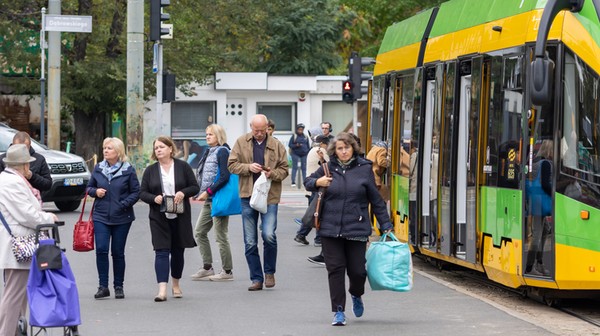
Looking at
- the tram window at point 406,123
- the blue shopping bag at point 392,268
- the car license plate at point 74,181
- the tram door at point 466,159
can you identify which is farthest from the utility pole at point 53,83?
the blue shopping bag at point 392,268

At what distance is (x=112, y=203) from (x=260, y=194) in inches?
56.3

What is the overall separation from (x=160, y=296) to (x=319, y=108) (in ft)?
105

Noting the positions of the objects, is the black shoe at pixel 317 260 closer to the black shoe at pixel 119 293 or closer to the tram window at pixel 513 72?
the black shoe at pixel 119 293

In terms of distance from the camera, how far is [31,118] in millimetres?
41312

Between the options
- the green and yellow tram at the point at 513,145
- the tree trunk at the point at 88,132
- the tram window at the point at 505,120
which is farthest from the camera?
the tree trunk at the point at 88,132

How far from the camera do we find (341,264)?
10953mm

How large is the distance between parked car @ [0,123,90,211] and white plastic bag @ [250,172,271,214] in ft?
36.8

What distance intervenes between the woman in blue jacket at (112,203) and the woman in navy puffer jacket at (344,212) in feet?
8.43

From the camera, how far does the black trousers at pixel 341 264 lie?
10930 mm

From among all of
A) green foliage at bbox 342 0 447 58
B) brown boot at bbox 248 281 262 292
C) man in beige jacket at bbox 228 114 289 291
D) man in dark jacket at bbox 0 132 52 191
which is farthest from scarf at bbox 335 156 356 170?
green foliage at bbox 342 0 447 58

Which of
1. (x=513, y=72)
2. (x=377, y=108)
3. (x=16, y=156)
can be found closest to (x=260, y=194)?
(x=513, y=72)

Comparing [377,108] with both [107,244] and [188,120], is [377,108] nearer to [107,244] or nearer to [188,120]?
[107,244]

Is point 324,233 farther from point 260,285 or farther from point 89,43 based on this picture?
point 89,43

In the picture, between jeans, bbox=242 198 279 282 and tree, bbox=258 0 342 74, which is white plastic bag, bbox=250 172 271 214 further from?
tree, bbox=258 0 342 74
